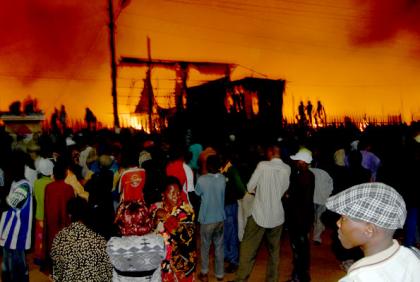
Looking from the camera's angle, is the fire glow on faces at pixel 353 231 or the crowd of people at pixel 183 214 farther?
the crowd of people at pixel 183 214

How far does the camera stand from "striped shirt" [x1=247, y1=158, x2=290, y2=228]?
6770 mm

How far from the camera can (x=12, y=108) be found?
26.9 metres

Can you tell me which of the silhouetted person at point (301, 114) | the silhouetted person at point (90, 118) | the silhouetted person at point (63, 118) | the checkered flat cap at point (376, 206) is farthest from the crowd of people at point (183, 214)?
the silhouetted person at point (301, 114)

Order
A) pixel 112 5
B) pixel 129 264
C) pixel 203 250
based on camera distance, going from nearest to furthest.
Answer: pixel 129 264 → pixel 203 250 → pixel 112 5

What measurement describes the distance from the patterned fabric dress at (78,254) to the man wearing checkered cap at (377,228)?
2677 millimetres

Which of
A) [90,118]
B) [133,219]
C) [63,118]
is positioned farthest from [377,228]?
[63,118]

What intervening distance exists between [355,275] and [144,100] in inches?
837

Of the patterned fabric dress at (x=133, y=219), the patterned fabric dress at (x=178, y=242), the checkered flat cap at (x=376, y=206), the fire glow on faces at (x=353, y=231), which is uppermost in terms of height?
the checkered flat cap at (x=376, y=206)

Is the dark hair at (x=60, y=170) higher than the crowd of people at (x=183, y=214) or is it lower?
higher

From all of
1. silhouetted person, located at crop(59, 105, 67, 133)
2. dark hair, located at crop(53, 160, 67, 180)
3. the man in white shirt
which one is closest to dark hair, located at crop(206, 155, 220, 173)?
the man in white shirt

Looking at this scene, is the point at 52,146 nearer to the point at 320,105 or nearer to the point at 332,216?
the point at 332,216

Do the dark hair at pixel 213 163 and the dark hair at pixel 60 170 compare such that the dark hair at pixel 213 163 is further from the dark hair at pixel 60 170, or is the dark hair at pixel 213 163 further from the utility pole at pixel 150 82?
the utility pole at pixel 150 82

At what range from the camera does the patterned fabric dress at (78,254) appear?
458 centimetres

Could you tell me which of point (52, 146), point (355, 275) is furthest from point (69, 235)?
point (52, 146)
